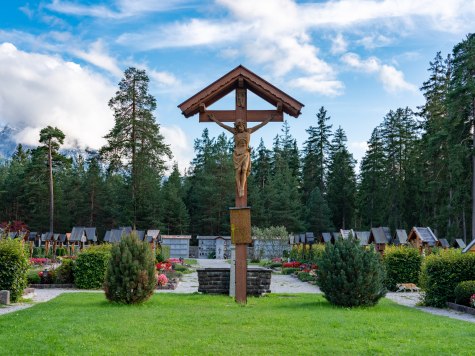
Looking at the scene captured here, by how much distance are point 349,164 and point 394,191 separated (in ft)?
53.7

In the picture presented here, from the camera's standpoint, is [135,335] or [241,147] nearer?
[135,335]

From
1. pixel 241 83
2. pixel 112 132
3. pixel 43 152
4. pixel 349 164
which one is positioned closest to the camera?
pixel 241 83

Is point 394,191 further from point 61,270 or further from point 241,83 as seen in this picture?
point 241,83

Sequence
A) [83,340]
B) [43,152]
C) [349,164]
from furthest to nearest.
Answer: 1. [349,164]
2. [43,152]
3. [83,340]

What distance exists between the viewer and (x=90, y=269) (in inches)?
720

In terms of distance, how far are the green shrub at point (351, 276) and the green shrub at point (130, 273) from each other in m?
3.75

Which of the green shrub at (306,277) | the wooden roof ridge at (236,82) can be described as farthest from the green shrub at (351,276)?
the green shrub at (306,277)

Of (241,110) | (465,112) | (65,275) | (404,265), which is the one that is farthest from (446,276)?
(465,112)

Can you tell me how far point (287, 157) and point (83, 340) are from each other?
223 feet

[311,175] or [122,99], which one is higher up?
[122,99]

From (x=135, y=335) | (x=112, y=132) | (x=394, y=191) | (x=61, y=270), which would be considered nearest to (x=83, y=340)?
(x=135, y=335)

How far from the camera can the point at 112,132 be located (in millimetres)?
50188

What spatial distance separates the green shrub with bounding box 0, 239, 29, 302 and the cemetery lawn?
3.14 metres

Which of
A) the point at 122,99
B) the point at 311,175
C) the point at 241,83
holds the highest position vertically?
the point at 122,99
